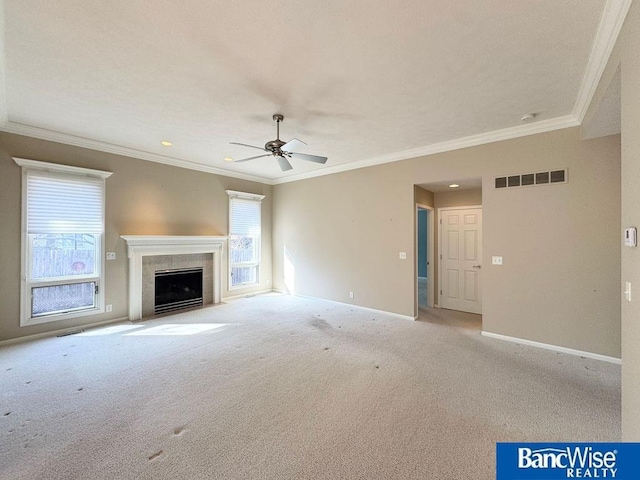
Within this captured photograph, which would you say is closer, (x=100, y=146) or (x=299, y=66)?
(x=299, y=66)

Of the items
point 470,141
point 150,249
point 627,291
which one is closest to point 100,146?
point 150,249

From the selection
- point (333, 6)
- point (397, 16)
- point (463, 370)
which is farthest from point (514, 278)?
point (333, 6)

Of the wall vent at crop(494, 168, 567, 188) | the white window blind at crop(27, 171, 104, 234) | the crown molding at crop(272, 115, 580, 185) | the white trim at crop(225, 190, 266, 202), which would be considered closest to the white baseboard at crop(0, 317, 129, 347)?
the white window blind at crop(27, 171, 104, 234)

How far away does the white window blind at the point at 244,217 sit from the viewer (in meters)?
6.49

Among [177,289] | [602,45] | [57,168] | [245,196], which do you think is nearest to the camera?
[602,45]

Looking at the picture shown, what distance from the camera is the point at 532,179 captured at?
12.0 feet

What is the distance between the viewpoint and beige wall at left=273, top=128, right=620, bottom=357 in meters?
3.22

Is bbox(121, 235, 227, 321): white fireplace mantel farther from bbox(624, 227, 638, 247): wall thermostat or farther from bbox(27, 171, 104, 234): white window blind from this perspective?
bbox(624, 227, 638, 247): wall thermostat

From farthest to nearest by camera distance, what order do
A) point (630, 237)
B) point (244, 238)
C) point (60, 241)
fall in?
point (244, 238)
point (60, 241)
point (630, 237)

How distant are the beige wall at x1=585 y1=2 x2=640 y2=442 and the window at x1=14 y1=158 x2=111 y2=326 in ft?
20.5

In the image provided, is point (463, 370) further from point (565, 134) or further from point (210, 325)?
point (210, 325)

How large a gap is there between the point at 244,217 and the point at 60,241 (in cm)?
342

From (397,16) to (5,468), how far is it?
4040 millimetres

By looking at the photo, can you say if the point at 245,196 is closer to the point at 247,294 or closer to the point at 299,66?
the point at 247,294
